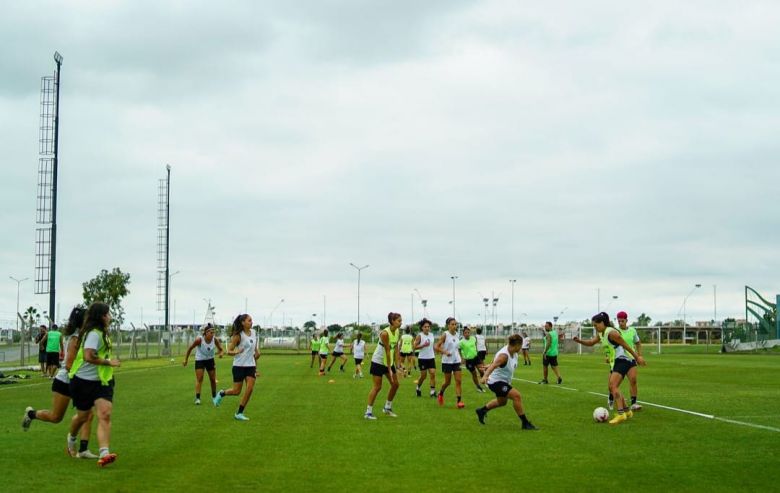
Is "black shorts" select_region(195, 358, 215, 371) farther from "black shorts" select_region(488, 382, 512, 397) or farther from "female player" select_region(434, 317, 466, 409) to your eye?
"black shorts" select_region(488, 382, 512, 397)

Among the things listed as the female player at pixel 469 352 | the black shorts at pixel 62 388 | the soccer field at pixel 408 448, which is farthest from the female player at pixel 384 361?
the female player at pixel 469 352

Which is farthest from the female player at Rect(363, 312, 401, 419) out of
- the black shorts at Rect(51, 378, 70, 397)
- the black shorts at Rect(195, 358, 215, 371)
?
the black shorts at Rect(51, 378, 70, 397)

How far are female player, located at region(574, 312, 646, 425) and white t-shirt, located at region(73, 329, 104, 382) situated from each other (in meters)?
9.00

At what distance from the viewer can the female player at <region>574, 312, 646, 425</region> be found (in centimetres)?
1628

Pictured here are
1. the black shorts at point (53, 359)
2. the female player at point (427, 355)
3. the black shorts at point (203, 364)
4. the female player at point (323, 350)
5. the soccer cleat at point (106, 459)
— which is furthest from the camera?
the female player at point (323, 350)

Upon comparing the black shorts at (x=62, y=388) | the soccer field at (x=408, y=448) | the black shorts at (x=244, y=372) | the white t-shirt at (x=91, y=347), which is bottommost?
the soccer field at (x=408, y=448)

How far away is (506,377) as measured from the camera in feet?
51.4

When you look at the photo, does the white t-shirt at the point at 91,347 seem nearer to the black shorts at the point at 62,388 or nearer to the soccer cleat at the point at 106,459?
the black shorts at the point at 62,388

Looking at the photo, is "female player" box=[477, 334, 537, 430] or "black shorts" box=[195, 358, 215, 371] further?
"black shorts" box=[195, 358, 215, 371]

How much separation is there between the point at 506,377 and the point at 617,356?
9.45 feet

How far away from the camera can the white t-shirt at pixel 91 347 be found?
1095cm

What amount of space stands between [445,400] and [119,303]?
212ft

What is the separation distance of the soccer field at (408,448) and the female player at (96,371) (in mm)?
671

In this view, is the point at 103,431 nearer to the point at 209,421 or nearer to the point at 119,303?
the point at 209,421
